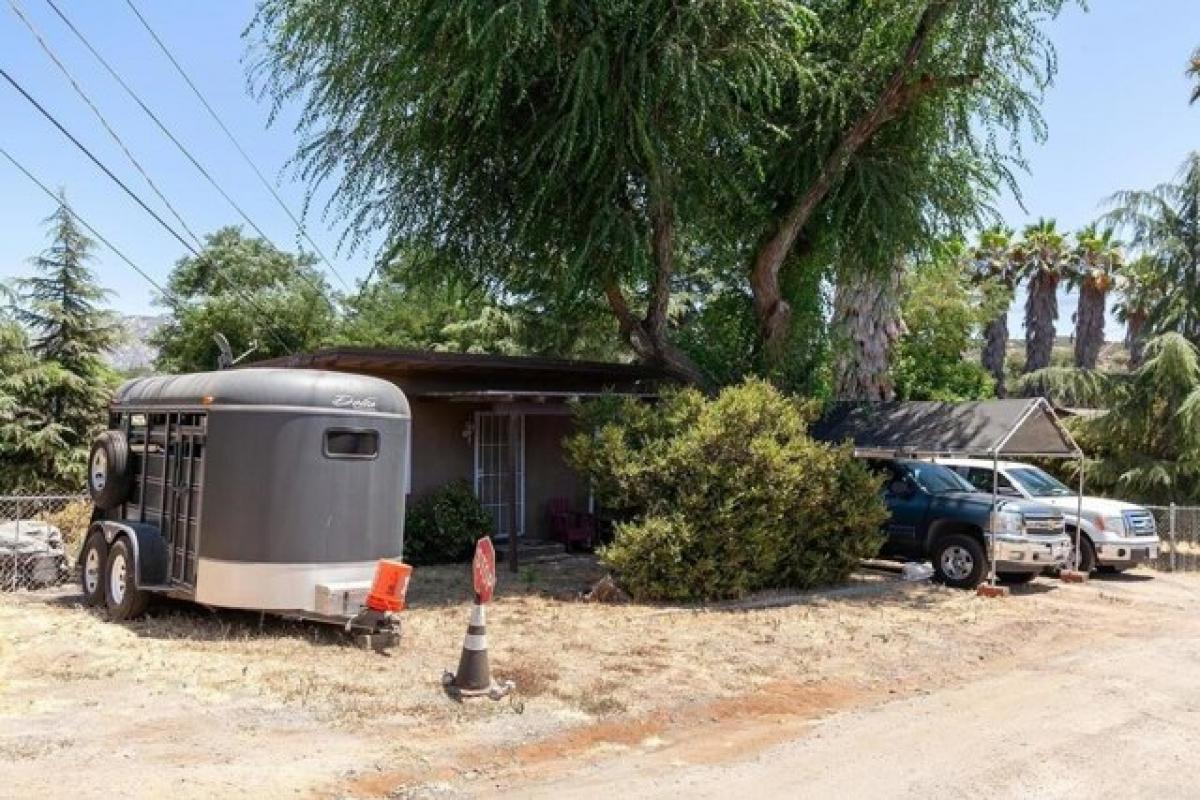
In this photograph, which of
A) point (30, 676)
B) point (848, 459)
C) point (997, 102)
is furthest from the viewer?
point (997, 102)

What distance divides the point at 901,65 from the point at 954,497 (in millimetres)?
6202

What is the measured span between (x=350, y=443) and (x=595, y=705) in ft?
11.2

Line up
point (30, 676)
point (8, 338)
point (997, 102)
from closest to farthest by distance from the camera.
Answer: point (30, 676) < point (997, 102) < point (8, 338)

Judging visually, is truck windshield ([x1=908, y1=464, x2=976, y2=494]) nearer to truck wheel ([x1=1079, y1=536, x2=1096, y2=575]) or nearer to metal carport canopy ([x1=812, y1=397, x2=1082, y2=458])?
metal carport canopy ([x1=812, y1=397, x2=1082, y2=458])

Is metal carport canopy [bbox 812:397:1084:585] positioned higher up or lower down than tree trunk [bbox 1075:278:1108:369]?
lower down

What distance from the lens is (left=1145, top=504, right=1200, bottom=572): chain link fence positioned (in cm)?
1781

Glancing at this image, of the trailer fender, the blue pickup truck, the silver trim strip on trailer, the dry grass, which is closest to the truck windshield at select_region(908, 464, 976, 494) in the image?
the blue pickup truck

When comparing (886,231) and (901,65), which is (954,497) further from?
(901,65)

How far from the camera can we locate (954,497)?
563 inches

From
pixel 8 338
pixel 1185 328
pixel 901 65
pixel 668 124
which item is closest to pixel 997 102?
pixel 901 65

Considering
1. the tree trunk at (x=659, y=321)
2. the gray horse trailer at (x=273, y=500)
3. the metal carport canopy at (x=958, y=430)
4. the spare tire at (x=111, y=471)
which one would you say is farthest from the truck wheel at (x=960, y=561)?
the spare tire at (x=111, y=471)

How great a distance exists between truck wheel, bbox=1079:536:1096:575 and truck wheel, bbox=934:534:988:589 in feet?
10.4

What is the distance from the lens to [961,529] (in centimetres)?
1412

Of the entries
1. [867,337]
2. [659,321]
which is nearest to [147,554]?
[659,321]
